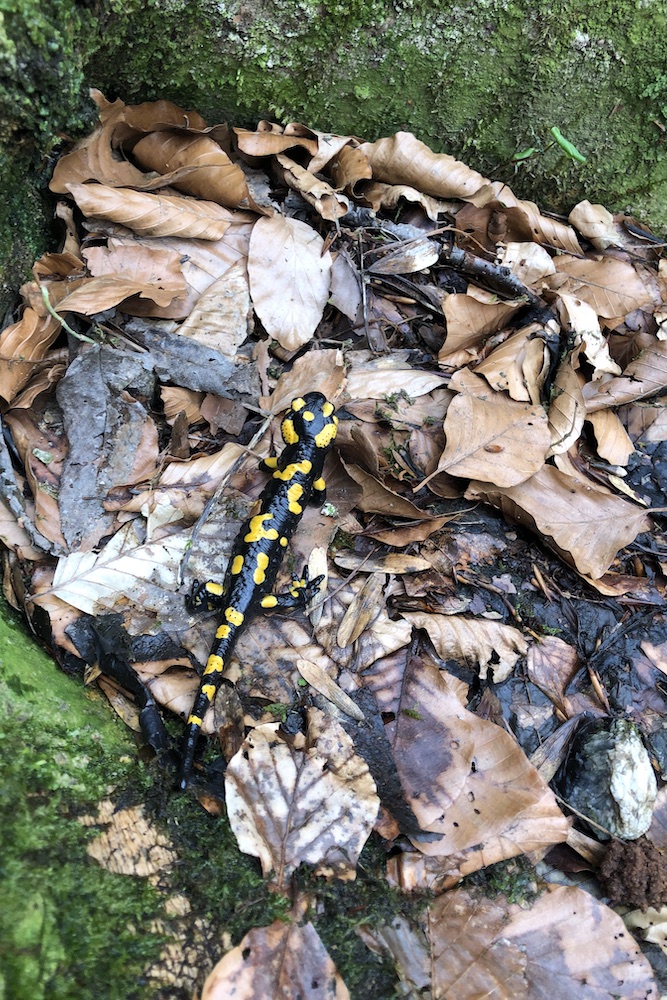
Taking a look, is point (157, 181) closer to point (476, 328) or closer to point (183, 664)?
point (476, 328)

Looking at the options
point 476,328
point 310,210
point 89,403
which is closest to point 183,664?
point 89,403

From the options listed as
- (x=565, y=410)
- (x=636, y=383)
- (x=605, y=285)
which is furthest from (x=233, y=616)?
(x=605, y=285)

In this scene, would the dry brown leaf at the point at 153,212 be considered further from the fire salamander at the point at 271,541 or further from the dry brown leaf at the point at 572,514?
the dry brown leaf at the point at 572,514

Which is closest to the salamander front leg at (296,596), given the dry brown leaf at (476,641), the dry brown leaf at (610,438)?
the dry brown leaf at (476,641)

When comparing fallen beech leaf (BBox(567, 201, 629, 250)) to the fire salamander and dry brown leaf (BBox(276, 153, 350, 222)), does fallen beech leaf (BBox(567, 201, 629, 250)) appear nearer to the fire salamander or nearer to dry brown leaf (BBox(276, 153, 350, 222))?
dry brown leaf (BBox(276, 153, 350, 222))

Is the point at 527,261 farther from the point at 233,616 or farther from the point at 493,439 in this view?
the point at 233,616

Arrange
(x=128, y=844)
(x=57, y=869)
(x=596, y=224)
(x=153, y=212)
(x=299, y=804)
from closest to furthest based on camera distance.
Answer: (x=57, y=869), (x=128, y=844), (x=299, y=804), (x=153, y=212), (x=596, y=224)

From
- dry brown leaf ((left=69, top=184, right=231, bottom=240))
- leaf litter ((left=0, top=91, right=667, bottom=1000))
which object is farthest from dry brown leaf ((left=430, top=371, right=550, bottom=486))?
dry brown leaf ((left=69, top=184, right=231, bottom=240))

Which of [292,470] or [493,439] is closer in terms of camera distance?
[493,439]
